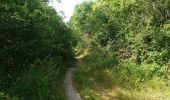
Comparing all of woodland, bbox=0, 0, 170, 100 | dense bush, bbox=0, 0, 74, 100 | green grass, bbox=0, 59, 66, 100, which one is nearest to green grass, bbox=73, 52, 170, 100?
woodland, bbox=0, 0, 170, 100

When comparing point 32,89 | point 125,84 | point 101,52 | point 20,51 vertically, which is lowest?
point 125,84

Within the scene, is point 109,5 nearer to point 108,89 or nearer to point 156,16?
point 156,16

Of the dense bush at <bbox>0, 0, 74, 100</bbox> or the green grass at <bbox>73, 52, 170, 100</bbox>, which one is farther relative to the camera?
the green grass at <bbox>73, 52, 170, 100</bbox>

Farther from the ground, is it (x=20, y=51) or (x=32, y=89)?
(x=20, y=51)

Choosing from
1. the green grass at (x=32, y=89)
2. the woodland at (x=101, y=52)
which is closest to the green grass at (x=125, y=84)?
the woodland at (x=101, y=52)

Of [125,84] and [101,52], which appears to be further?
[101,52]

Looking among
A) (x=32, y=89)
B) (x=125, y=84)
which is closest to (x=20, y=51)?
(x=32, y=89)

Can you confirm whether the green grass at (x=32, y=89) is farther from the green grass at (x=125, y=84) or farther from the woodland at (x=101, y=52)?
the green grass at (x=125, y=84)

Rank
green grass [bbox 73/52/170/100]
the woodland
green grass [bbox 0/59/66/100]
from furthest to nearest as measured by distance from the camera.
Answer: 1. green grass [bbox 73/52/170/100]
2. the woodland
3. green grass [bbox 0/59/66/100]

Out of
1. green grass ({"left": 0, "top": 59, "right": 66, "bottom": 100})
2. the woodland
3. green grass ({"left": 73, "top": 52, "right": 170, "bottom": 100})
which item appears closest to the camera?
green grass ({"left": 0, "top": 59, "right": 66, "bottom": 100})

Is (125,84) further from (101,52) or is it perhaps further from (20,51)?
(101,52)

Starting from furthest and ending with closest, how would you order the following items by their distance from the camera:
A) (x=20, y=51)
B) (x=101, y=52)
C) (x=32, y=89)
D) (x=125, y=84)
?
(x=101, y=52), (x=125, y=84), (x=20, y=51), (x=32, y=89)

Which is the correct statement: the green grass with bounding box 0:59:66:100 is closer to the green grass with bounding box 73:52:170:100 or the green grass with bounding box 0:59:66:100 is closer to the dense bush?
the dense bush

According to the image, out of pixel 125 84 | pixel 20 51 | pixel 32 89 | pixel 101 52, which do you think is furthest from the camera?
pixel 101 52
